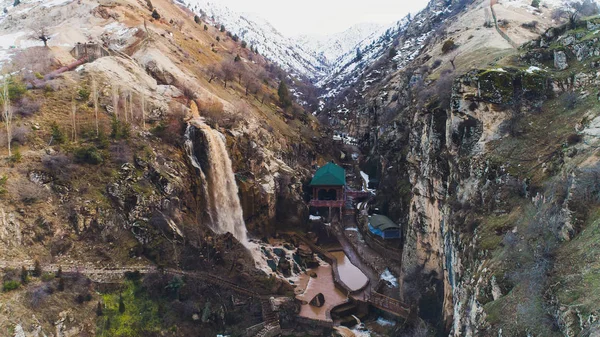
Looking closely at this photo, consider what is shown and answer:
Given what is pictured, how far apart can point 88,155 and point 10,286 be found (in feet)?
42.1

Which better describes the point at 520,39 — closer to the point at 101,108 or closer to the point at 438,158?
the point at 438,158

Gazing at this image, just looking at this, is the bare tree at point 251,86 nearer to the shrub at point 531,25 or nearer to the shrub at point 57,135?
the shrub at point 57,135

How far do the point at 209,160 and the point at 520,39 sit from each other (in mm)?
47180

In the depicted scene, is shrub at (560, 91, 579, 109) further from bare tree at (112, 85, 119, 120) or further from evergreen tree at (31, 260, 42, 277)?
bare tree at (112, 85, 119, 120)

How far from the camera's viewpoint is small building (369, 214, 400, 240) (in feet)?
150

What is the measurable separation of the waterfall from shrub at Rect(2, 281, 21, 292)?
18.6 metres

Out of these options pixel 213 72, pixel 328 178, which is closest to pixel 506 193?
pixel 328 178

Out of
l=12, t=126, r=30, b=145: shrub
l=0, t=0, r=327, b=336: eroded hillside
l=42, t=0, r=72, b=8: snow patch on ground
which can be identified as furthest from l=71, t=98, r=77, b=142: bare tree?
l=42, t=0, r=72, b=8: snow patch on ground

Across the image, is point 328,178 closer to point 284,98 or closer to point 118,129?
point 284,98

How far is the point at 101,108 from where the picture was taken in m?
38.8

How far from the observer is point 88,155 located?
33.6 metres

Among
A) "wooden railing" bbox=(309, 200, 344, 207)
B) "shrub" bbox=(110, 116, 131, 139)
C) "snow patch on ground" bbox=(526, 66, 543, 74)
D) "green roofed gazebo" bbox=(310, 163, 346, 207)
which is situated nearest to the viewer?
"snow patch on ground" bbox=(526, 66, 543, 74)

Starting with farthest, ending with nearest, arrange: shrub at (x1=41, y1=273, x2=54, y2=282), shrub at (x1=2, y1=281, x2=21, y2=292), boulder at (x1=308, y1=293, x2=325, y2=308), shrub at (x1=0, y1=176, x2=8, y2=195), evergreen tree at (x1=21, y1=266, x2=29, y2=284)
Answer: boulder at (x1=308, y1=293, x2=325, y2=308)
shrub at (x1=0, y1=176, x2=8, y2=195)
shrub at (x1=41, y1=273, x2=54, y2=282)
evergreen tree at (x1=21, y1=266, x2=29, y2=284)
shrub at (x1=2, y1=281, x2=21, y2=292)

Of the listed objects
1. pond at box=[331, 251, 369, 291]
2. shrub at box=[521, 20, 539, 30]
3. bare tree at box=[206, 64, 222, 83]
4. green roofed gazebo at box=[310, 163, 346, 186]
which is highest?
shrub at box=[521, 20, 539, 30]
